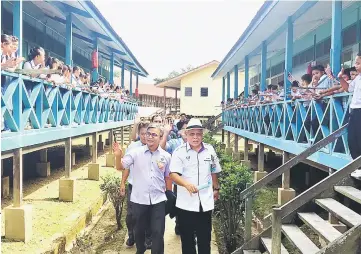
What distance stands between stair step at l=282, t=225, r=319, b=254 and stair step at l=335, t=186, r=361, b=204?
58 cm

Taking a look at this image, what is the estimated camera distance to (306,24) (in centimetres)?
1182

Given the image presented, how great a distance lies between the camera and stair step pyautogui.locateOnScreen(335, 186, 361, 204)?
382 centimetres

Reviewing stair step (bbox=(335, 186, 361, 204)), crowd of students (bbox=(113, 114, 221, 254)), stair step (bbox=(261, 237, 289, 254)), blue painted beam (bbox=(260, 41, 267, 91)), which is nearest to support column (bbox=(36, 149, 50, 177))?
blue painted beam (bbox=(260, 41, 267, 91))

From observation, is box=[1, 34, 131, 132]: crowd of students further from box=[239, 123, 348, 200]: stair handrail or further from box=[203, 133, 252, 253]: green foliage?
box=[239, 123, 348, 200]: stair handrail

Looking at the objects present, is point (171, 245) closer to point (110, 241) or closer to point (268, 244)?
point (110, 241)

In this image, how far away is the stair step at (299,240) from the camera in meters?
3.88

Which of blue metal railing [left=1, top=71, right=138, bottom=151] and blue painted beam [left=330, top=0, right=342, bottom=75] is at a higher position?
blue painted beam [left=330, top=0, right=342, bottom=75]

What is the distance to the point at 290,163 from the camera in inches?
196

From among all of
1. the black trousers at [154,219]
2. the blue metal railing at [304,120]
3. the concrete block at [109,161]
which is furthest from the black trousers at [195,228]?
the concrete block at [109,161]

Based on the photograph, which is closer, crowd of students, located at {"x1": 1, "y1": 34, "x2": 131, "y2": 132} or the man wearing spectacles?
the man wearing spectacles

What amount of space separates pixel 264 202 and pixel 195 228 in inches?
232

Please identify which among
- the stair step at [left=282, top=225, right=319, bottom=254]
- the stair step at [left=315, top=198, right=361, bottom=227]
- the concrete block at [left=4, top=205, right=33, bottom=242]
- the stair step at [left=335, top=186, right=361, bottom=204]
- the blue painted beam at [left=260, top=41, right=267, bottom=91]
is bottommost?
the concrete block at [left=4, top=205, right=33, bottom=242]

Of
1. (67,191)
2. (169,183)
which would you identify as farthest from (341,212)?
(67,191)

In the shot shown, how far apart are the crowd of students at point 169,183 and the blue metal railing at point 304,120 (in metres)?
2.17
